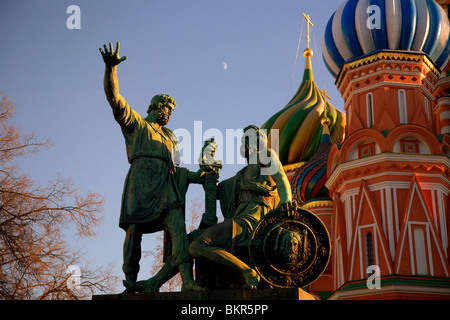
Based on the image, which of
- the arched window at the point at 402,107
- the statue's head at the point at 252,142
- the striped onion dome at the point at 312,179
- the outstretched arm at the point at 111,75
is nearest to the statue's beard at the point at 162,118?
the outstretched arm at the point at 111,75

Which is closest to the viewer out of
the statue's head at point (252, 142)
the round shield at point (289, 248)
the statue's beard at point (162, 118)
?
the round shield at point (289, 248)

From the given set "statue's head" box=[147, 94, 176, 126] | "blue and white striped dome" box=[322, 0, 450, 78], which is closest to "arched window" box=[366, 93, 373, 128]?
"blue and white striped dome" box=[322, 0, 450, 78]

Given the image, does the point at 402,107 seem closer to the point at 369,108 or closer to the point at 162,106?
the point at 369,108

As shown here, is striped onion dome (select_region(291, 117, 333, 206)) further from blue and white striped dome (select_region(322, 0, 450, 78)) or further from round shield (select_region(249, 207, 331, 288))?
round shield (select_region(249, 207, 331, 288))

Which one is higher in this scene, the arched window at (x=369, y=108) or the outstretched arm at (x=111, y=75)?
the arched window at (x=369, y=108)

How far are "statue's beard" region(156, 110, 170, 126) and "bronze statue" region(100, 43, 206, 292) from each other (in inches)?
0.6

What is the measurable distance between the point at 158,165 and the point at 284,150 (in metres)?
26.4

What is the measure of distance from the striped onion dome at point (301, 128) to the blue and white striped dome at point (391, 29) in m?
7.50

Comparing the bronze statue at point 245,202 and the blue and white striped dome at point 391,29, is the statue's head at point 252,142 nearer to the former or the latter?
the bronze statue at point 245,202

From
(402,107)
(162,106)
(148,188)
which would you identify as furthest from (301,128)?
(148,188)

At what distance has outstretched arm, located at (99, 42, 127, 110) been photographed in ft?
30.0

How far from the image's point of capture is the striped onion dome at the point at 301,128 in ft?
117
